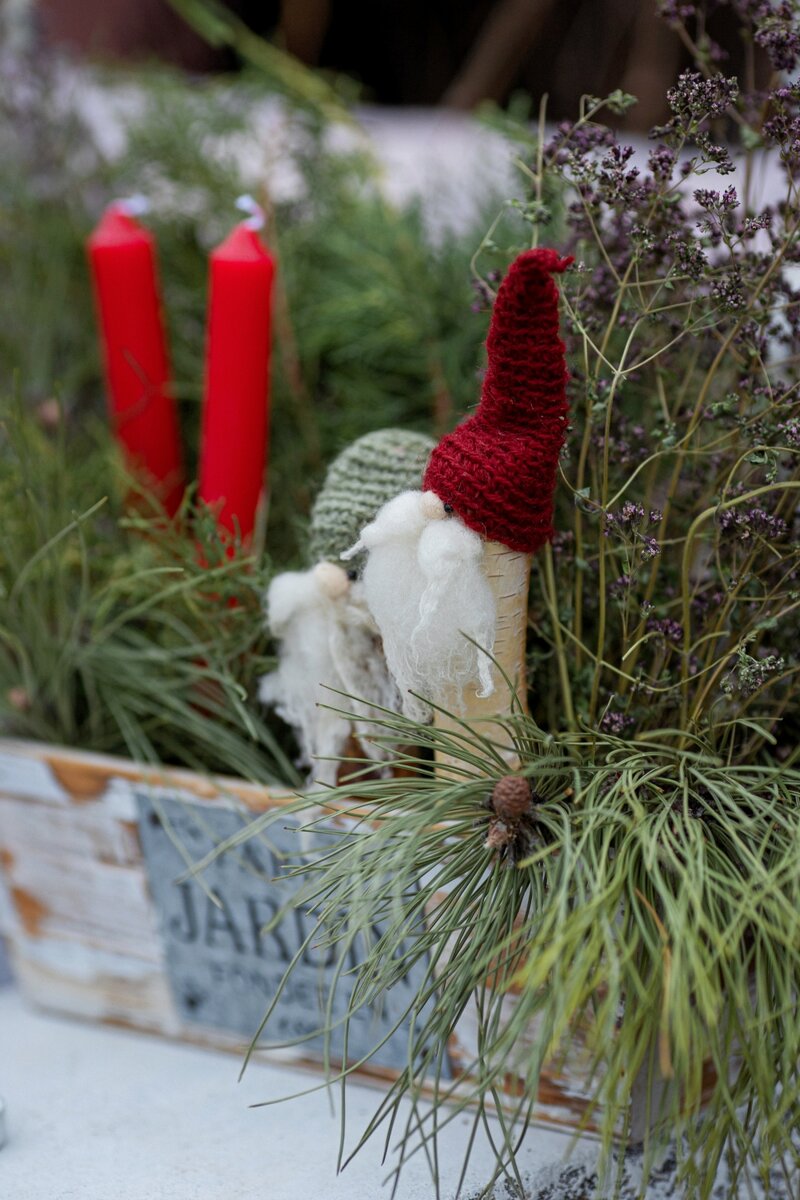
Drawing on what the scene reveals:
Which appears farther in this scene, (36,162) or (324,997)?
(36,162)

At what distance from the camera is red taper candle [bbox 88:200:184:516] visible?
0.58 metres

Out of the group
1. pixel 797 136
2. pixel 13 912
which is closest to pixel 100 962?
pixel 13 912

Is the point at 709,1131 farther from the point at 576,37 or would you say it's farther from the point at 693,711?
the point at 576,37

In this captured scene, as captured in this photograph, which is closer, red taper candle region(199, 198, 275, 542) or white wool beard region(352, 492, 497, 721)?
white wool beard region(352, 492, 497, 721)

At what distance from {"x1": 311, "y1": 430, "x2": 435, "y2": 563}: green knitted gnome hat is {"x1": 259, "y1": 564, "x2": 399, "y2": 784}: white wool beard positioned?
0.02 metres

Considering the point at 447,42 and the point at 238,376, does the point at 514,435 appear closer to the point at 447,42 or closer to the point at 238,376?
the point at 238,376

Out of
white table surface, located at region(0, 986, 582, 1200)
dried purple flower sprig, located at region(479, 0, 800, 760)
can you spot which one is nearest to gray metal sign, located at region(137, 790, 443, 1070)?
white table surface, located at region(0, 986, 582, 1200)

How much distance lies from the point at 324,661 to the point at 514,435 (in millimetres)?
126

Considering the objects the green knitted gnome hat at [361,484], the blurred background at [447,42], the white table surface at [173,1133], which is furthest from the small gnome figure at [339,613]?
the blurred background at [447,42]

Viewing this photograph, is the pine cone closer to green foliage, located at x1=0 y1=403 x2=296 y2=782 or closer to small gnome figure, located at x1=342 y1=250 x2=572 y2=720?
small gnome figure, located at x1=342 y1=250 x2=572 y2=720

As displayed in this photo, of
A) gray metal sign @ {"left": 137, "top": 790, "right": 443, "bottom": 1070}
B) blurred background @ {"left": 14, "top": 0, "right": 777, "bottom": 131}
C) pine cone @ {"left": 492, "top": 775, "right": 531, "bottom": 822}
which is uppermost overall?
blurred background @ {"left": 14, "top": 0, "right": 777, "bottom": 131}

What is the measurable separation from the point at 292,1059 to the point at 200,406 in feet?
1.34

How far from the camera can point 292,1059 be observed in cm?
50

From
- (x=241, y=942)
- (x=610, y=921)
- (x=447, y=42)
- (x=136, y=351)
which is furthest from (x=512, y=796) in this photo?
(x=447, y=42)
